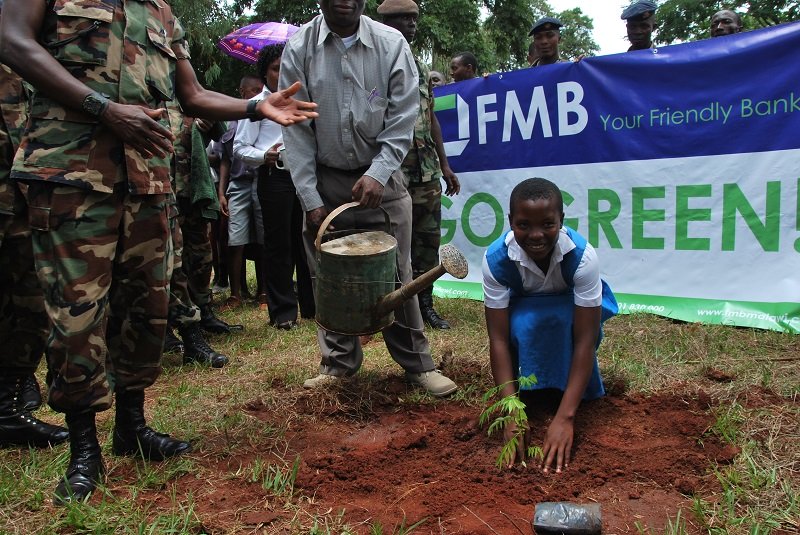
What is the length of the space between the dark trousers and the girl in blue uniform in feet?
8.18

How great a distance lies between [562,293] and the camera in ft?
8.90

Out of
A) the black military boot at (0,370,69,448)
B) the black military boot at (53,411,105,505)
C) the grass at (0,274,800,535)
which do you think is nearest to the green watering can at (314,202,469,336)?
the grass at (0,274,800,535)

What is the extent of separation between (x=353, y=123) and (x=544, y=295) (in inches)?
46.7

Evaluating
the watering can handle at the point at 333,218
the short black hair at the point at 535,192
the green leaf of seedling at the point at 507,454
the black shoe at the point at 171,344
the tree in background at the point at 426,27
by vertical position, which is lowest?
the black shoe at the point at 171,344

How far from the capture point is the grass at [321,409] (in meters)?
2.02

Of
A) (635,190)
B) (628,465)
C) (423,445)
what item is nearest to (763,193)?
(635,190)

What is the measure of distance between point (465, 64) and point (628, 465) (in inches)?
186

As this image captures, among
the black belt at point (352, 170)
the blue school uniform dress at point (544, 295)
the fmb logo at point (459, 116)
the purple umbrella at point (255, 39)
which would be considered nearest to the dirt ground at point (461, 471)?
the blue school uniform dress at point (544, 295)

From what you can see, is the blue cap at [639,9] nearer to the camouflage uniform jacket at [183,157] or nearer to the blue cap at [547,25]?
the blue cap at [547,25]

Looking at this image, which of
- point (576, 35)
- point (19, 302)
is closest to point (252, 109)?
point (19, 302)

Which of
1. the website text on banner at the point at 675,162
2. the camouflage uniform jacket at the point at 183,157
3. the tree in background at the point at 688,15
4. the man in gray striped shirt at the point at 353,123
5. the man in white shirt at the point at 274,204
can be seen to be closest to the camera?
the man in gray striped shirt at the point at 353,123

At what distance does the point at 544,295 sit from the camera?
272cm

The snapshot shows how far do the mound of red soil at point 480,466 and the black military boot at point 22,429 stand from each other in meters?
0.82

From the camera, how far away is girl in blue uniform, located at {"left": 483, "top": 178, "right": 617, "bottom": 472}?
95.8 inches
